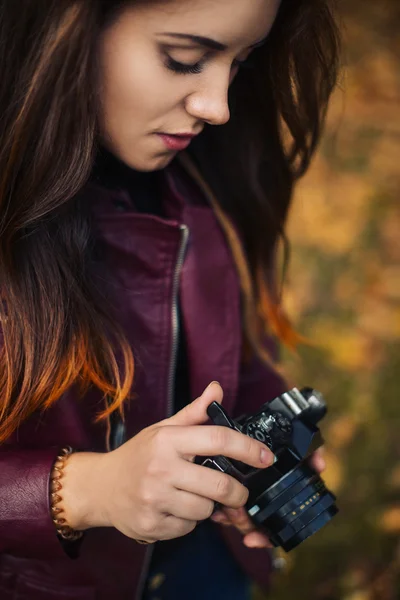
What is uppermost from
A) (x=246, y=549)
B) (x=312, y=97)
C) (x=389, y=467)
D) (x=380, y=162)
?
(x=312, y=97)

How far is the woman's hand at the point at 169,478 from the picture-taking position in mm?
876

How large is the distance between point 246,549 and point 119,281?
61 centimetres

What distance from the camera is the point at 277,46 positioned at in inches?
44.1

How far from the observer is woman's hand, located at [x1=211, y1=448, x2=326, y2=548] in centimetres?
105

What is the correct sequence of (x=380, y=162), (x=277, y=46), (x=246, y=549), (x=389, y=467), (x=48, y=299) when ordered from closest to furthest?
(x=48, y=299)
(x=277, y=46)
(x=246, y=549)
(x=389, y=467)
(x=380, y=162)

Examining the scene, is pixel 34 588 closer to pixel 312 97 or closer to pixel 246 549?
pixel 246 549

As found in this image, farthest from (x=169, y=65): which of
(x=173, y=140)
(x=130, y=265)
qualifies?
(x=130, y=265)

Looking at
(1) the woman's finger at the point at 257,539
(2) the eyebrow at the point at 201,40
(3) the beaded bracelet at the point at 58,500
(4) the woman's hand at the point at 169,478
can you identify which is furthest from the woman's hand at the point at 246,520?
(2) the eyebrow at the point at 201,40

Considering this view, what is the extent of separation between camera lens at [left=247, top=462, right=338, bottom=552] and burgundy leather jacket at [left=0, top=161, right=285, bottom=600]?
0.26m

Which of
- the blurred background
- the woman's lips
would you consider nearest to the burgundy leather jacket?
the woman's lips

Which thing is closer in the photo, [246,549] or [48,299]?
[48,299]

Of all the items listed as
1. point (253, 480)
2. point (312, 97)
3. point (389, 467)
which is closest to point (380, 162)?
point (389, 467)

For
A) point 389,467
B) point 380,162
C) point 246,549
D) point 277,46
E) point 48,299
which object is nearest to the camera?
point 48,299

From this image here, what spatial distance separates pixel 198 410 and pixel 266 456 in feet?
0.36
